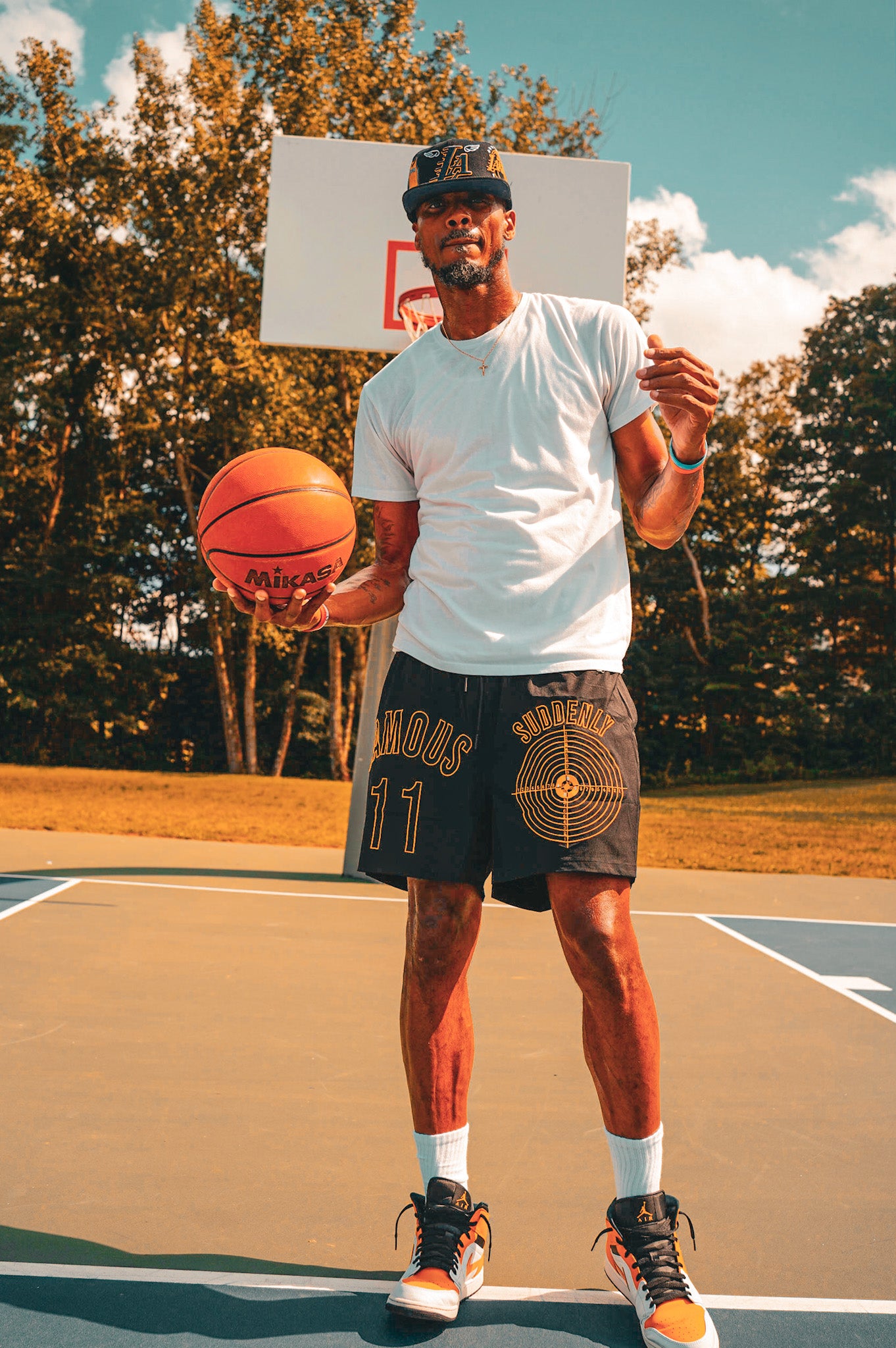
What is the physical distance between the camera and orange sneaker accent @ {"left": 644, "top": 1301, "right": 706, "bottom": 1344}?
1683 mm

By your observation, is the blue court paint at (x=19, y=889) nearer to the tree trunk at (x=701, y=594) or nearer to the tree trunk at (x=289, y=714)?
the tree trunk at (x=289, y=714)

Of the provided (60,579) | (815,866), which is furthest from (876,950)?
(60,579)

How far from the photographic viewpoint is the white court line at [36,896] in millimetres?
4988

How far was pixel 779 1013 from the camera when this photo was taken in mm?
3805

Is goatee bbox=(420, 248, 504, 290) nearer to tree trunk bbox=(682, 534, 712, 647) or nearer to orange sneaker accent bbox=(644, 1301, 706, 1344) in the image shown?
orange sneaker accent bbox=(644, 1301, 706, 1344)

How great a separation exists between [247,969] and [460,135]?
18.6 metres

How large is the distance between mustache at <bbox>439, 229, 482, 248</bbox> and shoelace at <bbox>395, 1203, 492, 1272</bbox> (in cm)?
169

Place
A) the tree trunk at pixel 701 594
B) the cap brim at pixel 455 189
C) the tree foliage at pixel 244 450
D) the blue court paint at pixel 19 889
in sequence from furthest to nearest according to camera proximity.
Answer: the tree trunk at pixel 701 594 < the tree foliage at pixel 244 450 < the blue court paint at pixel 19 889 < the cap brim at pixel 455 189

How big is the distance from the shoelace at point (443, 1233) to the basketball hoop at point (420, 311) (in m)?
5.06

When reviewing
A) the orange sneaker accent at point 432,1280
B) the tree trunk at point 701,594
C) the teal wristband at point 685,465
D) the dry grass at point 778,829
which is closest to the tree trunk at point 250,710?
the dry grass at point 778,829

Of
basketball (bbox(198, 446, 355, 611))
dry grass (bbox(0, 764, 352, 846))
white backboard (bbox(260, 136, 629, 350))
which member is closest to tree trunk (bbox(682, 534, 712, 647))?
dry grass (bbox(0, 764, 352, 846))

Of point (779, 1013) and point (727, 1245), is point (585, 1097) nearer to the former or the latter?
point (727, 1245)

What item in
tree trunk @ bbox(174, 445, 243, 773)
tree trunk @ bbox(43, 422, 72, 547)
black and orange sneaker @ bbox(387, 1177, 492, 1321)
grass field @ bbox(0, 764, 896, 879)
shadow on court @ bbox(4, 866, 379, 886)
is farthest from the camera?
tree trunk @ bbox(43, 422, 72, 547)

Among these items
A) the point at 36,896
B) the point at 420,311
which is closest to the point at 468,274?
the point at 36,896
